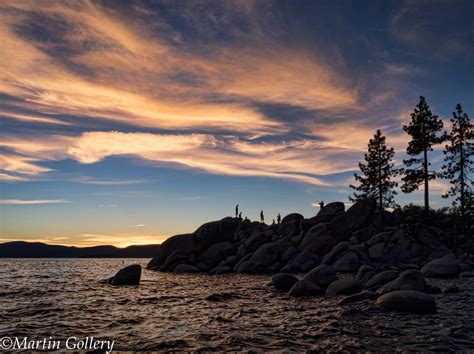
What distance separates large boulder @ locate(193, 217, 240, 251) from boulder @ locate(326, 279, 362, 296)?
26.9 m

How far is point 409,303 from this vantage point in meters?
12.0

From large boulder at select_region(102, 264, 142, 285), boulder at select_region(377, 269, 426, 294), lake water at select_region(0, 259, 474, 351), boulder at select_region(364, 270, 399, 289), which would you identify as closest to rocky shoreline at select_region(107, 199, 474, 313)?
boulder at select_region(364, 270, 399, 289)

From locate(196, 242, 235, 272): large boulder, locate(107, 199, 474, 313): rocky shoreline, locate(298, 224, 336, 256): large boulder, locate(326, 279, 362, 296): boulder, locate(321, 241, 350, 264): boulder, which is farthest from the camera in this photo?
locate(196, 242, 235, 272): large boulder

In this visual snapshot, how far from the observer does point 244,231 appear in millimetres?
43625

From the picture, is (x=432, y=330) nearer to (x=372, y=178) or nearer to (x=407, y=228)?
(x=407, y=228)

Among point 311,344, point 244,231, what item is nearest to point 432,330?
point 311,344

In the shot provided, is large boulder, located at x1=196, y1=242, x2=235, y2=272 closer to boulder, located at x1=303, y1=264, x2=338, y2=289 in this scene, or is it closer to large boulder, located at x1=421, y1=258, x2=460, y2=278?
large boulder, located at x1=421, y1=258, x2=460, y2=278

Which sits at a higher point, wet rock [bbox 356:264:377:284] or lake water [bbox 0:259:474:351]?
wet rock [bbox 356:264:377:284]

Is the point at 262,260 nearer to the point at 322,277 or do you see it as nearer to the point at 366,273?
A: the point at 366,273

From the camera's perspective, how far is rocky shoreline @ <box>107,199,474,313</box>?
92.8 ft

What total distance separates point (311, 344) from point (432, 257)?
28.4 m

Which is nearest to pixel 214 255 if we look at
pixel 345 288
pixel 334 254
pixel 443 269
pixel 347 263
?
pixel 334 254

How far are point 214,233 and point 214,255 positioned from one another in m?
3.40

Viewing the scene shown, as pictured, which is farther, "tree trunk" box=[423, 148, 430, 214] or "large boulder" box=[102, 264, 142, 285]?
"tree trunk" box=[423, 148, 430, 214]
